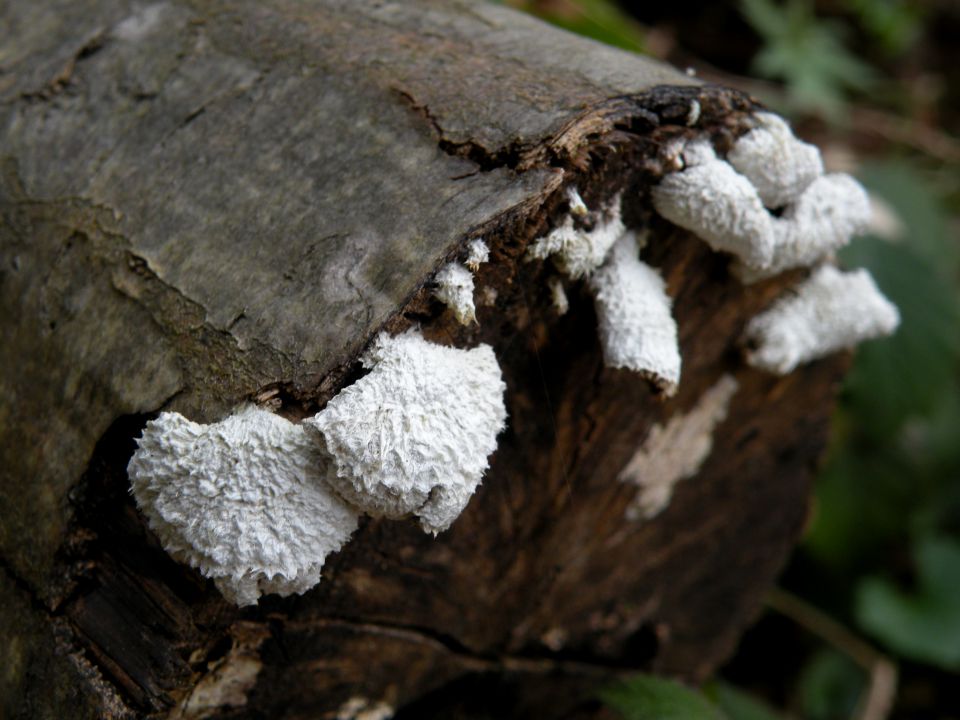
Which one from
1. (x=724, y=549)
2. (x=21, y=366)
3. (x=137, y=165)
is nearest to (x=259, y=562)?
(x=21, y=366)

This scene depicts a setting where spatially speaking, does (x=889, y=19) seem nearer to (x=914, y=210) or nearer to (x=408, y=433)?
(x=914, y=210)

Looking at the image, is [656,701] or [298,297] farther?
[656,701]

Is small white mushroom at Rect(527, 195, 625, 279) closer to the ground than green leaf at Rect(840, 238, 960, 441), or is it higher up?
higher up

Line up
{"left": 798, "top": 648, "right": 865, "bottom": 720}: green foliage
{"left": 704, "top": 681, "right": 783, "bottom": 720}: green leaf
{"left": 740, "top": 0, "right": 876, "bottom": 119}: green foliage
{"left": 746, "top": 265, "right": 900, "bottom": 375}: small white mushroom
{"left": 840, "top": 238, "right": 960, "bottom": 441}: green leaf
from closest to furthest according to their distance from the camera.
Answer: {"left": 746, "top": 265, "right": 900, "bottom": 375}: small white mushroom, {"left": 704, "top": 681, "right": 783, "bottom": 720}: green leaf, {"left": 840, "top": 238, "right": 960, "bottom": 441}: green leaf, {"left": 798, "top": 648, "right": 865, "bottom": 720}: green foliage, {"left": 740, "top": 0, "right": 876, "bottom": 119}: green foliage

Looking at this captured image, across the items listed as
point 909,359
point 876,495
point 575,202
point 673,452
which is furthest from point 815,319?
point 876,495

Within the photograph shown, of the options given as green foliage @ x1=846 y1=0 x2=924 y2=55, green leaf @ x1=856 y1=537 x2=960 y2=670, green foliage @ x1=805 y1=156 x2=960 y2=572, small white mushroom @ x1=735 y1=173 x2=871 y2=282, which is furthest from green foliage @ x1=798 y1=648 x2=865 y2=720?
green foliage @ x1=846 y1=0 x2=924 y2=55

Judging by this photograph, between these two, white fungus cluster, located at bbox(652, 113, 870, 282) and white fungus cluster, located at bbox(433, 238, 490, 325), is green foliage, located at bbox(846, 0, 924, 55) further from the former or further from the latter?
white fungus cluster, located at bbox(433, 238, 490, 325)

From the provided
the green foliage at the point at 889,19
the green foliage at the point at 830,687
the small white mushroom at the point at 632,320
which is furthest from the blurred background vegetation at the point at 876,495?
the small white mushroom at the point at 632,320
